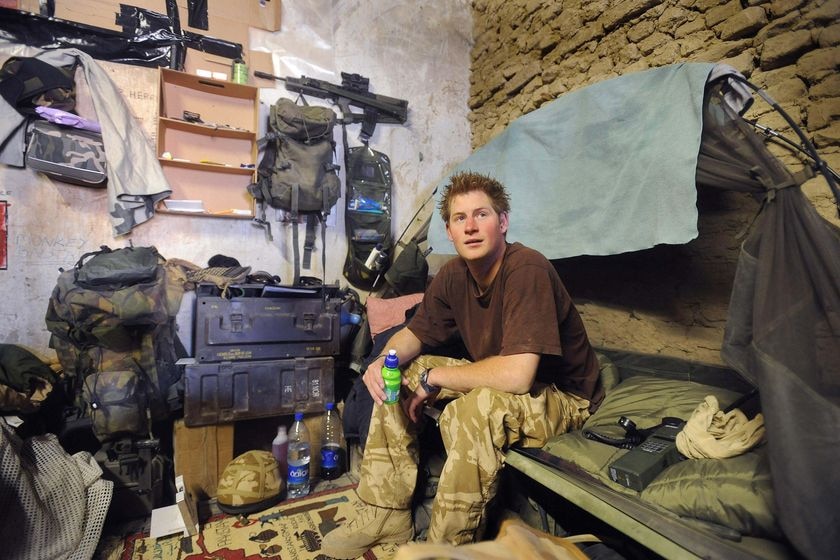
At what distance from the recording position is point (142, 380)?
2215mm

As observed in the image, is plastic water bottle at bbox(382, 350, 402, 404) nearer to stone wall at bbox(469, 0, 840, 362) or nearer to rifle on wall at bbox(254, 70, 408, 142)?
stone wall at bbox(469, 0, 840, 362)

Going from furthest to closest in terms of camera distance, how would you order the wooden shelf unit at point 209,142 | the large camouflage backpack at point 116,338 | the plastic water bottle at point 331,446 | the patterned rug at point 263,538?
the wooden shelf unit at point 209,142 → the plastic water bottle at point 331,446 → the large camouflage backpack at point 116,338 → the patterned rug at point 263,538

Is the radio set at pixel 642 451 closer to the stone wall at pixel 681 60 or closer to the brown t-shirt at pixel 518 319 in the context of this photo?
the brown t-shirt at pixel 518 319

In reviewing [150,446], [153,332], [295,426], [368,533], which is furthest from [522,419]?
[153,332]

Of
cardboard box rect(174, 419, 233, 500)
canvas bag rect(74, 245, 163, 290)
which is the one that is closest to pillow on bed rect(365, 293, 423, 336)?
cardboard box rect(174, 419, 233, 500)

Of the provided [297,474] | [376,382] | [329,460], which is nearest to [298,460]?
[297,474]

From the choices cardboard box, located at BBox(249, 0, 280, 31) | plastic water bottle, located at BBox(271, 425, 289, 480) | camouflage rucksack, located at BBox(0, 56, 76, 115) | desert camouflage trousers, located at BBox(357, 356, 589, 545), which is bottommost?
plastic water bottle, located at BBox(271, 425, 289, 480)

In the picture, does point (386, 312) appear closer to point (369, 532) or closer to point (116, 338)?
point (369, 532)

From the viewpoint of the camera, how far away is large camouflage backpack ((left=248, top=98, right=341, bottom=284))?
9.95ft

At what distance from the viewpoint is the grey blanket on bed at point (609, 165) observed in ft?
5.24

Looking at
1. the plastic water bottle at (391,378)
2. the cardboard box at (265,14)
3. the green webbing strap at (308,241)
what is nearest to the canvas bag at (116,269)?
the green webbing strap at (308,241)

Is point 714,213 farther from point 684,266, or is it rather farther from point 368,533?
point 368,533

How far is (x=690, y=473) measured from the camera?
1201 millimetres

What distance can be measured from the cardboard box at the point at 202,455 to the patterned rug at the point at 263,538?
0.84ft
